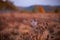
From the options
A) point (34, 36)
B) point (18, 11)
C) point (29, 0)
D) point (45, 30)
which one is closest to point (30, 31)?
point (34, 36)

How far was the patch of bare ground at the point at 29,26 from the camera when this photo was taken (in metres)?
1.67

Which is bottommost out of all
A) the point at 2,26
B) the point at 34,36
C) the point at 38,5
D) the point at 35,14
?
the point at 34,36

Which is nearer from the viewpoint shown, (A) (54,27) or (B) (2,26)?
(B) (2,26)

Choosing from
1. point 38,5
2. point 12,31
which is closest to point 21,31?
point 12,31

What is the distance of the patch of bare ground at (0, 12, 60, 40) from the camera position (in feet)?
5.49

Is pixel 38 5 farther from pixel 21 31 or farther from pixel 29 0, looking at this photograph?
pixel 21 31

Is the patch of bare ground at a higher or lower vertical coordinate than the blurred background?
lower

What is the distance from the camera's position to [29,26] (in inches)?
68.3

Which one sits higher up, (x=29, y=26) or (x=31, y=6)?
(x=31, y=6)

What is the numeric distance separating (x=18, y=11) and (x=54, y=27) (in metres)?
0.55

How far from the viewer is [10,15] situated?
66.7 inches

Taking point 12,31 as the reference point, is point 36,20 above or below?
above

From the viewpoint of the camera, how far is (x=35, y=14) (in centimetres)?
176

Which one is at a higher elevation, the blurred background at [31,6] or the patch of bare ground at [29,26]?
the blurred background at [31,6]
